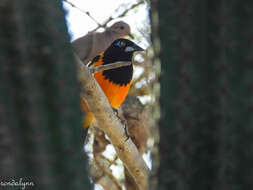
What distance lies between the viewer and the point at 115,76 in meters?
4.25

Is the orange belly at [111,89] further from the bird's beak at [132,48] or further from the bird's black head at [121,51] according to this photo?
the bird's beak at [132,48]

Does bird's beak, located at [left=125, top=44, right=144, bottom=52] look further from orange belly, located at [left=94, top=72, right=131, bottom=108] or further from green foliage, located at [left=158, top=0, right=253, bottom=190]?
green foliage, located at [left=158, top=0, right=253, bottom=190]

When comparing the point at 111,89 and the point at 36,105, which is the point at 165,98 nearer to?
the point at 36,105

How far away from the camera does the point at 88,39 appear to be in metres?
5.09

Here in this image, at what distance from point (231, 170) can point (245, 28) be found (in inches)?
12.9

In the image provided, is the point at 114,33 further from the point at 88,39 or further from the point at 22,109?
the point at 22,109

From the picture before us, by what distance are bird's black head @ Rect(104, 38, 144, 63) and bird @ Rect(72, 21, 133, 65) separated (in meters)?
0.59

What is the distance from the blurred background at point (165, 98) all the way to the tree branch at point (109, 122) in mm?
1615

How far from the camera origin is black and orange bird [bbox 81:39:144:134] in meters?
4.19

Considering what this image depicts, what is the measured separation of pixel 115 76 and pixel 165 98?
3.20m

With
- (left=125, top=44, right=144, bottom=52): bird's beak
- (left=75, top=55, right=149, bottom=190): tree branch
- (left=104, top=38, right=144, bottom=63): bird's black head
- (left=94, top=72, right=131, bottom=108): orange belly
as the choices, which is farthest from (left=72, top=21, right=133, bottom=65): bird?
(left=75, top=55, right=149, bottom=190): tree branch

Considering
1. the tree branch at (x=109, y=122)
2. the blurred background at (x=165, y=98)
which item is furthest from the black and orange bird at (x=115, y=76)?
the blurred background at (x=165, y=98)

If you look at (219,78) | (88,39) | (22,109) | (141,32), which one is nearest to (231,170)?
(219,78)

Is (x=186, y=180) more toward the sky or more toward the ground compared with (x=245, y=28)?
more toward the ground
